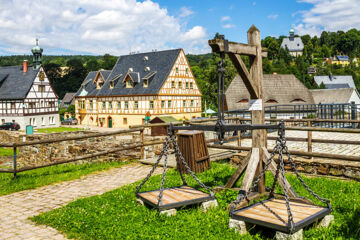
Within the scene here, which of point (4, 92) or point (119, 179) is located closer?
point (119, 179)

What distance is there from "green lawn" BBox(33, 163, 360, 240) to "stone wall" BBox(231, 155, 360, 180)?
1.52 m

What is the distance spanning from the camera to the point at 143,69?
47.0m

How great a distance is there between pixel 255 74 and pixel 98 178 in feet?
15.0

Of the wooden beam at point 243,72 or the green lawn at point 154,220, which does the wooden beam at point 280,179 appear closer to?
the green lawn at point 154,220

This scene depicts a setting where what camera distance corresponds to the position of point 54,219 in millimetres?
4863

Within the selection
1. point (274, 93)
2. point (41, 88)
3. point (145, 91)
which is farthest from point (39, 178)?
point (41, 88)

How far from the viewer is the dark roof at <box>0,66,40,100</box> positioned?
156 ft

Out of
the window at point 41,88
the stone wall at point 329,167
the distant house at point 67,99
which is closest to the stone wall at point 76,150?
the stone wall at point 329,167

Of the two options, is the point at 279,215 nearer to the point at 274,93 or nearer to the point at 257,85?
the point at 257,85

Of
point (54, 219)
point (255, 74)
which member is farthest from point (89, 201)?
point (255, 74)

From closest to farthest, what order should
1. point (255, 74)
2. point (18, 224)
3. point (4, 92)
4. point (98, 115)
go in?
point (18, 224)
point (255, 74)
point (4, 92)
point (98, 115)

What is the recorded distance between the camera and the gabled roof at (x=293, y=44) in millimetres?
162750

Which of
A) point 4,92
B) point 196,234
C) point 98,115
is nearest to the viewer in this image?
point 196,234

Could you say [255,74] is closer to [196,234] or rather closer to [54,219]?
[196,234]
